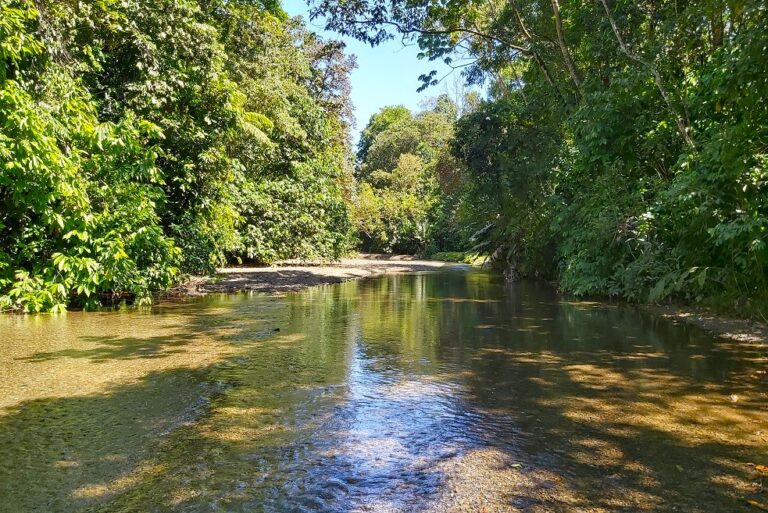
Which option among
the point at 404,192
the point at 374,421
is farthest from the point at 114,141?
the point at 404,192

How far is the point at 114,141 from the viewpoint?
945 cm

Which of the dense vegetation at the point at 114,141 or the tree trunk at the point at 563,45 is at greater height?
the tree trunk at the point at 563,45

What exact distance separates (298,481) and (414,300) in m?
10.1

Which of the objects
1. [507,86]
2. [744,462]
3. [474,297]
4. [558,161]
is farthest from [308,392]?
[507,86]

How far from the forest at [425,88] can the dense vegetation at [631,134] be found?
0.14 ft

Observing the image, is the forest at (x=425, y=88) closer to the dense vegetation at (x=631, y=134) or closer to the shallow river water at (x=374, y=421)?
the dense vegetation at (x=631, y=134)

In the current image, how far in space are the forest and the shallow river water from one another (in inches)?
67.4

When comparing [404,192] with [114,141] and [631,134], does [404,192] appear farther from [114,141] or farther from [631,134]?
[114,141]

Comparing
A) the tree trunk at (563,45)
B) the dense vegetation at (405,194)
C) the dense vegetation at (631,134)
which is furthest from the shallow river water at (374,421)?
the dense vegetation at (405,194)

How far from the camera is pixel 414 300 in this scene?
13055 mm

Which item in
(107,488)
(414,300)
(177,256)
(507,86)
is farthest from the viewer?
(507,86)

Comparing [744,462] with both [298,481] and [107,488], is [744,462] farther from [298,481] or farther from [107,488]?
[107,488]

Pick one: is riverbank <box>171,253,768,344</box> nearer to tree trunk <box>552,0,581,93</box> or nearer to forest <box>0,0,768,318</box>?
forest <box>0,0,768,318</box>

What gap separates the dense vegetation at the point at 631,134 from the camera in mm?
6793
